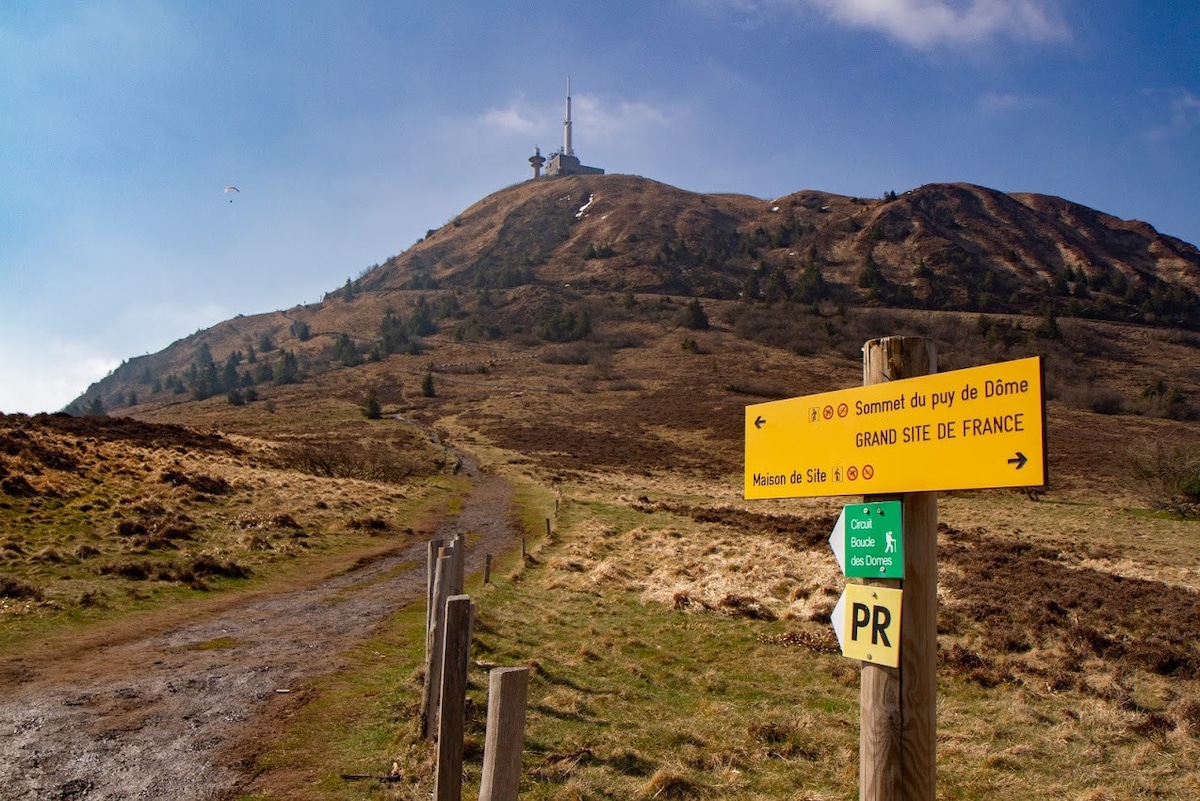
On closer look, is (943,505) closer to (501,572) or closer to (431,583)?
(501,572)

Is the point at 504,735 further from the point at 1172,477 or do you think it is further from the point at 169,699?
the point at 1172,477

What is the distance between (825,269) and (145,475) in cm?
14081

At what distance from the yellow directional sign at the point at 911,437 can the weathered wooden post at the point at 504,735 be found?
176cm

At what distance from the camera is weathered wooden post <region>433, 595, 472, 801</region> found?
4.82m

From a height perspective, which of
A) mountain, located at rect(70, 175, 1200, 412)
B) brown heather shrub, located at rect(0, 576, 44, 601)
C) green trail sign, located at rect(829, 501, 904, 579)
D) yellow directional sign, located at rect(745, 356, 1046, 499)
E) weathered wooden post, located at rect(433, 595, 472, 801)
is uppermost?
mountain, located at rect(70, 175, 1200, 412)

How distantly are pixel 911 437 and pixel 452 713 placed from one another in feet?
11.3

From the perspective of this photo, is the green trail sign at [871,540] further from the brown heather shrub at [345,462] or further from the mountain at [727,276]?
the mountain at [727,276]

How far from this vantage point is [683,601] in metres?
15.0

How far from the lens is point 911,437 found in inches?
133

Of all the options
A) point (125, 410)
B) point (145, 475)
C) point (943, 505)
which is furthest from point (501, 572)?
point (125, 410)

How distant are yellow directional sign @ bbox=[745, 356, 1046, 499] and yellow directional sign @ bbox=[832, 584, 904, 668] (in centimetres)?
50

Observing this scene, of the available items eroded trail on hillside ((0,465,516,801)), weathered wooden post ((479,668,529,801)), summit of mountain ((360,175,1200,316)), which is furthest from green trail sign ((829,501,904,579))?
summit of mountain ((360,175,1200,316))

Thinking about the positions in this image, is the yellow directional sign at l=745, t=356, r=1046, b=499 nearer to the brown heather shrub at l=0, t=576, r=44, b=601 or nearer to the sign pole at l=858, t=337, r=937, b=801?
the sign pole at l=858, t=337, r=937, b=801

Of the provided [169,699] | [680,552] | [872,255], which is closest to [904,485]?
[169,699]
